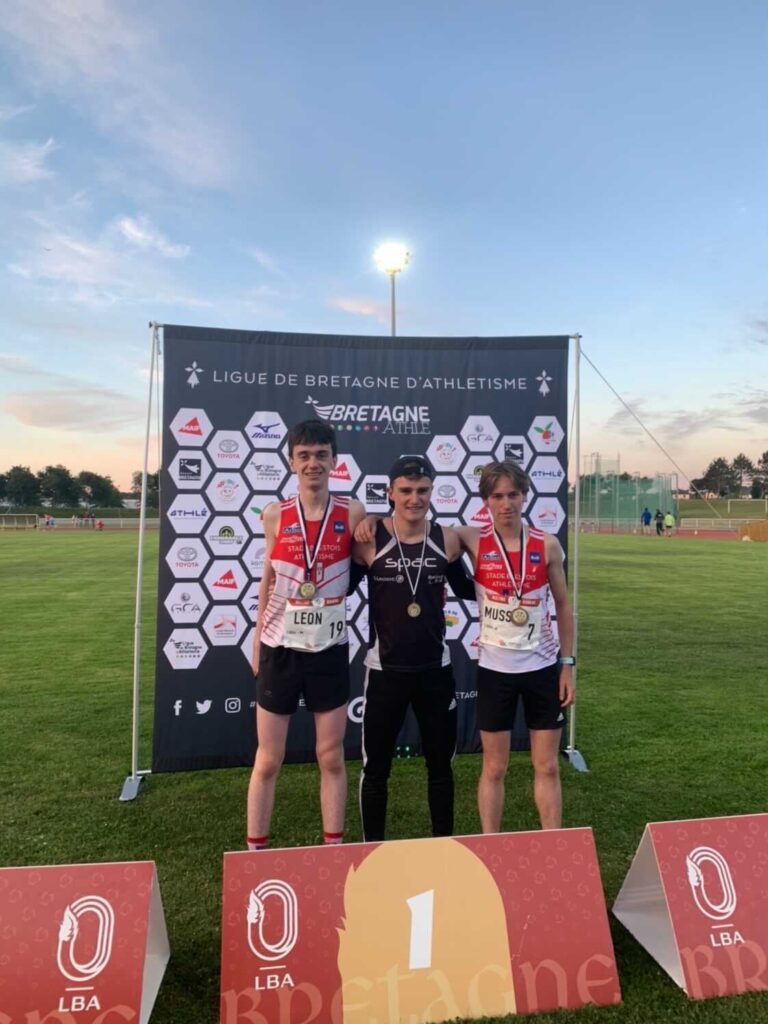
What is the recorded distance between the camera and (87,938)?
2.07 meters

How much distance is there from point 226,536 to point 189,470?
46cm

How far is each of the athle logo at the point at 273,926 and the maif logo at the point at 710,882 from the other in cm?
141

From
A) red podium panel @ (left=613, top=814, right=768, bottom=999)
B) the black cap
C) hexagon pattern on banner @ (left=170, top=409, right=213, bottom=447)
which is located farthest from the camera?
hexagon pattern on banner @ (left=170, top=409, right=213, bottom=447)

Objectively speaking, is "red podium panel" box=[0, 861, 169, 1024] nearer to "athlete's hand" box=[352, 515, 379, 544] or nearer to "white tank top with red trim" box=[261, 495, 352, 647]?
"white tank top with red trim" box=[261, 495, 352, 647]

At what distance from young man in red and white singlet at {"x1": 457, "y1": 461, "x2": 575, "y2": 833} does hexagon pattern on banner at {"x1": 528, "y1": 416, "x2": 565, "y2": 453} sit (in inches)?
58.3

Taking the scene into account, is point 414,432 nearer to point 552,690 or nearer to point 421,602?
point 421,602

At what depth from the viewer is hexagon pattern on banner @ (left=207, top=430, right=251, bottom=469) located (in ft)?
13.3

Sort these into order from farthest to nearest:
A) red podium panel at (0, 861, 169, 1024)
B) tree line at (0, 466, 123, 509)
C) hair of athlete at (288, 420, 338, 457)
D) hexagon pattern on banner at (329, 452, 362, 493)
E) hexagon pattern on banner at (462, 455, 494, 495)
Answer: tree line at (0, 466, 123, 509) → hexagon pattern on banner at (462, 455, 494, 495) → hexagon pattern on banner at (329, 452, 362, 493) → hair of athlete at (288, 420, 338, 457) → red podium panel at (0, 861, 169, 1024)

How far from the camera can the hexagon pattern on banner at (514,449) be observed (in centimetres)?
434

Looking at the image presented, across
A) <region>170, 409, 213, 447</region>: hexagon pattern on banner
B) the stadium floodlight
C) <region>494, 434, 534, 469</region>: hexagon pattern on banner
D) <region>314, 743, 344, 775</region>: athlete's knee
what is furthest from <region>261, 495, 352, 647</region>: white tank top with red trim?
the stadium floodlight

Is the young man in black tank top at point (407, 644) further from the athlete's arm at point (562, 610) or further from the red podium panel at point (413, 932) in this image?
the red podium panel at point (413, 932)

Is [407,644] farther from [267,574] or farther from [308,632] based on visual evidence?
[267,574]

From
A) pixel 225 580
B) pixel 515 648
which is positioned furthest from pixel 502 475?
pixel 225 580

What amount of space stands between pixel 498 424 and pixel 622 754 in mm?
2503
